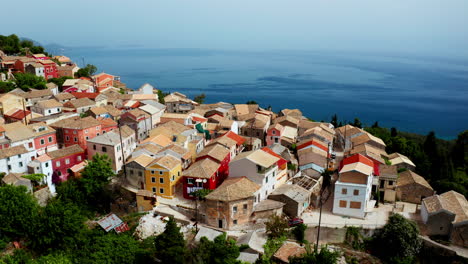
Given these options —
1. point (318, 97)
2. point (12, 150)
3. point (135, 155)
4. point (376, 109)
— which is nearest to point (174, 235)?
point (135, 155)

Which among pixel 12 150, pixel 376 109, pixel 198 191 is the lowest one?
pixel 376 109

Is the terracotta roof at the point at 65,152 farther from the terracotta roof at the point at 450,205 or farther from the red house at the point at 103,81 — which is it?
the terracotta roof at the point at 450,205

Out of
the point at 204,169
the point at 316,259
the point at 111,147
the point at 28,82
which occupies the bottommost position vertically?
the point at 316,259

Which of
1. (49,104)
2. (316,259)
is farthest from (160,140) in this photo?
(316,259)

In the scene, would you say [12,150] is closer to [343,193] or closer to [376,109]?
[343,193]

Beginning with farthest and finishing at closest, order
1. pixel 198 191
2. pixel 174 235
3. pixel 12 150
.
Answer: pixel 12 150
pixel 198 191
pixel 174 235

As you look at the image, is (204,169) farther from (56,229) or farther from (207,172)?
(56,229)
